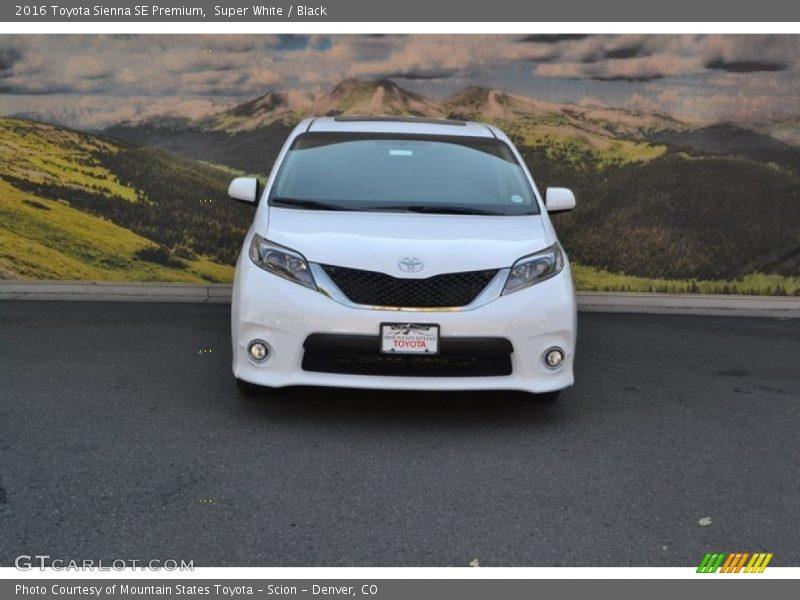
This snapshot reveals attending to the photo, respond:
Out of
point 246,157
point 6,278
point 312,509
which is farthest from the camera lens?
point 246,157

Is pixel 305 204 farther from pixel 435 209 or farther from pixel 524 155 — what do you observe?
pixel 524 155

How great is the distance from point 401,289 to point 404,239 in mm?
340

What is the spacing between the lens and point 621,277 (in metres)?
10.1

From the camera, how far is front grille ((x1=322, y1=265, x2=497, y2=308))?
Answer: 199 inches

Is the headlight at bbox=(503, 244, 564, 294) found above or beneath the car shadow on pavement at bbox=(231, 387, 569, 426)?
above

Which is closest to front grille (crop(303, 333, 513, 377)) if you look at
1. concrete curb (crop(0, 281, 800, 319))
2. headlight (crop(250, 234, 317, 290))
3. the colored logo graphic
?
headlight (crop(250, 234, 317, 290))

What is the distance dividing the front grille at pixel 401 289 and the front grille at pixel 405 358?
0.68ft

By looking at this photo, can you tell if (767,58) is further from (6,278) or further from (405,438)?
(6,278)

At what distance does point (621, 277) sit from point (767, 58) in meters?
2.81

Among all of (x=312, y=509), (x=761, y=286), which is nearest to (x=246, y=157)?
(x=761, y=286)

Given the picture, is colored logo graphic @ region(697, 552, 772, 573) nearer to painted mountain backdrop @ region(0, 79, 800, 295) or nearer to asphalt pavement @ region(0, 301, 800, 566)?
asphalt pavement @ region(0, 301, 800, 566)

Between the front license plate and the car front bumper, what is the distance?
3 centimetres

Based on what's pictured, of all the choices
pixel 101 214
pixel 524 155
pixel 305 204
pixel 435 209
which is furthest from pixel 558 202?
pixel 101 214

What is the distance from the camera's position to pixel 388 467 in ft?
15.5
